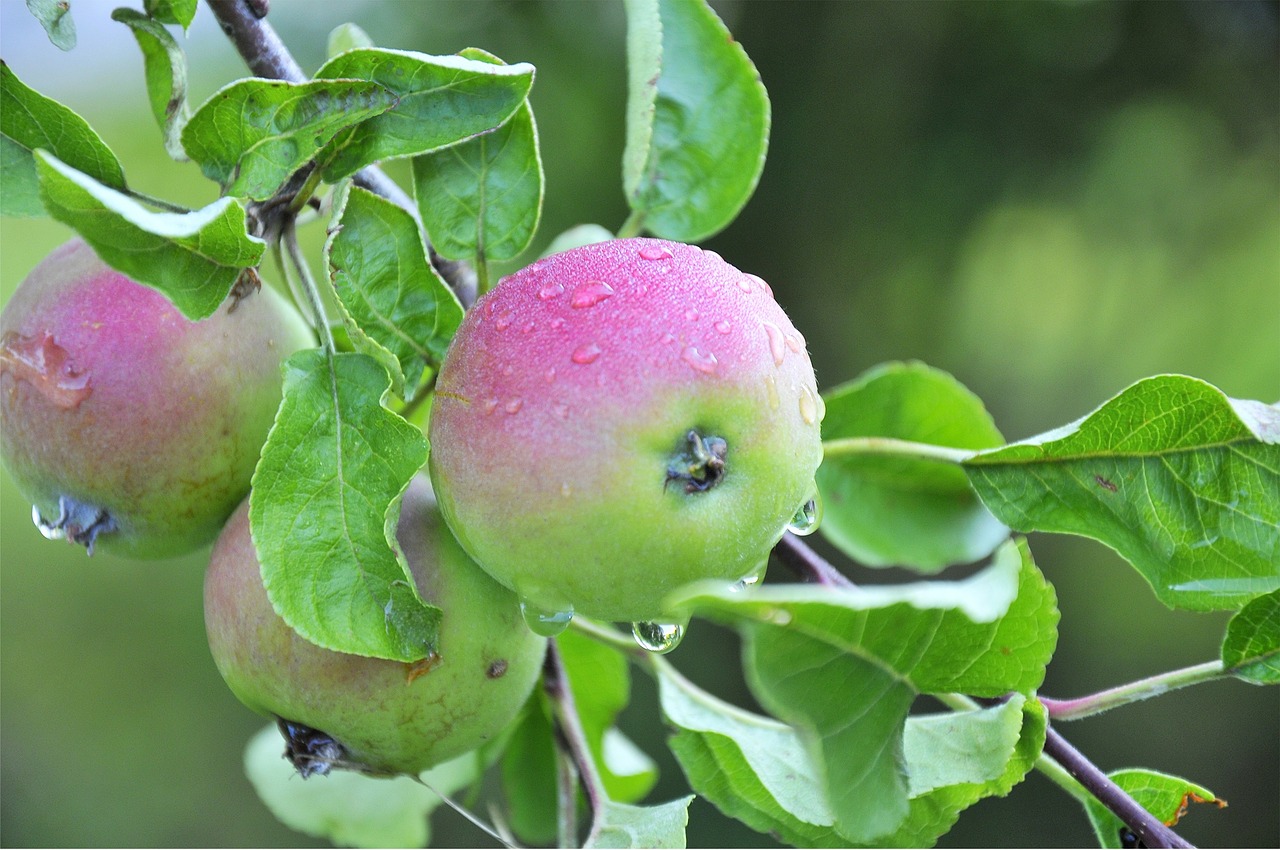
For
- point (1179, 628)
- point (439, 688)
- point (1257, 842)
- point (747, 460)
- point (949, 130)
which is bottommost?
point (1257, 842)

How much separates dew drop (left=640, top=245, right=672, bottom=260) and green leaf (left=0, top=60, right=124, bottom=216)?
39cm

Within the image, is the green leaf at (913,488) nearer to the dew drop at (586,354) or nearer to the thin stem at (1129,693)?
the thin stem at (1129,693)

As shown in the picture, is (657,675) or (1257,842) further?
(1257,842)

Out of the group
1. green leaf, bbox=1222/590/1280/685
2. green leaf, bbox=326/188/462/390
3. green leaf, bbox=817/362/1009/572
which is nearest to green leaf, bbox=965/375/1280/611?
green leaf, bbox=1222/590/1280/685

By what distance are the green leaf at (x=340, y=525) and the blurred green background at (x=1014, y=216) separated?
2327mm

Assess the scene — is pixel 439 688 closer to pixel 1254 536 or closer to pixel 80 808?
pixel 1254 536

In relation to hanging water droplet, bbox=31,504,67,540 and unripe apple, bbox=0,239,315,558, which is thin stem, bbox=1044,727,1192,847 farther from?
hanging water droplet, bbox=31,504,67,540

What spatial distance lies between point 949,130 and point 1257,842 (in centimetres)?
218

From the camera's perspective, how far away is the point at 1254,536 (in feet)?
2.72

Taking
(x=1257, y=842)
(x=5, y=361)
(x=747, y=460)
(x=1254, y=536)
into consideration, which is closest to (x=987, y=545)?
(x=1254, y=536)

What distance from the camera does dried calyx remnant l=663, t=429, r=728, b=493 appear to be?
2.06 feet

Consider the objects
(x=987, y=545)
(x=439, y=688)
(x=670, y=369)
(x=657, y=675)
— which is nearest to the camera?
(x=670, y=369)

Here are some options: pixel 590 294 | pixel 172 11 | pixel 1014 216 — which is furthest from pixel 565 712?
pixel 1014 216

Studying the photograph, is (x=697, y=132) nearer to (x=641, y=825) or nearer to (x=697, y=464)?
(x=697, y=464)
